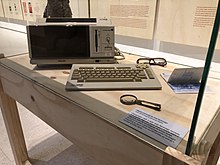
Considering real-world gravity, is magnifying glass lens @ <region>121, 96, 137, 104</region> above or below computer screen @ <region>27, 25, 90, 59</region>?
below

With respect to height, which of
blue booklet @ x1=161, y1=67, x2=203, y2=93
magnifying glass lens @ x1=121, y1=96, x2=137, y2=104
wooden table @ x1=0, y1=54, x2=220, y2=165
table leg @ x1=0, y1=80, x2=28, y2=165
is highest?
blue booklet @ x1=161, y1=67, x2=203, y2=93

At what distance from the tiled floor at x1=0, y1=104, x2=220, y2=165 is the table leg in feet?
0.32

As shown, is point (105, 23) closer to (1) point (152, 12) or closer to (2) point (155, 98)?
(1) point (152, 12)

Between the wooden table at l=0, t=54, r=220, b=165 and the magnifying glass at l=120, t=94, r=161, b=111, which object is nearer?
the wooden table at l=0, t=54, r=220, b=165

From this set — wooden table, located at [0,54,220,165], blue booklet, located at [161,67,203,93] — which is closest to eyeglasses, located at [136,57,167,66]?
wooden table, located at [0,54,220,165]

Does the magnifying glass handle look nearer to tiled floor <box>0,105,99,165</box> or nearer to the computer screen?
the computer screen

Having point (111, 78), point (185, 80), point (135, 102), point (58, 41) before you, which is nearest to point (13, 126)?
point (58, 41)

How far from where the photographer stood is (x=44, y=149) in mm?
1449

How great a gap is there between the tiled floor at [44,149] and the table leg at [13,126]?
96 mm

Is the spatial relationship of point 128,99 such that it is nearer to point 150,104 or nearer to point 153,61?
point 150,104

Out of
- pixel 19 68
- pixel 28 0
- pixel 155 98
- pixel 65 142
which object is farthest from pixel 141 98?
pixel 28 0

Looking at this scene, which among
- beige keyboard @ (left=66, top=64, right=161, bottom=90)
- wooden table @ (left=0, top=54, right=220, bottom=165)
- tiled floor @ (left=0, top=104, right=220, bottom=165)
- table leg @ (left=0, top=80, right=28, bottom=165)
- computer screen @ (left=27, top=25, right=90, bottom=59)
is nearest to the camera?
wooden table @ (left=0, top=54, right=220, bottom=165)

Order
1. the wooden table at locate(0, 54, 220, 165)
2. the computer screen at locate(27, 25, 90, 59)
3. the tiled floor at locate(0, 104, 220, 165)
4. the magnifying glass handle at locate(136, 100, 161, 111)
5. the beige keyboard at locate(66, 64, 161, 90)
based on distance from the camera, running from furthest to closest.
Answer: the tiled floor at locate(0, 104, 220, 165), the computer screen at locate(27, 25, 90, 59), the beige keyboard at locate(66, 64, 161, 90), the magnifying glass handle at locate(136, 100, 161, 111), the wooden table at locate(0, 54, 220, 165)

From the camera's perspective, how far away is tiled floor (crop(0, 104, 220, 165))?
4.39ft
